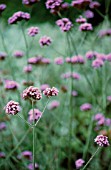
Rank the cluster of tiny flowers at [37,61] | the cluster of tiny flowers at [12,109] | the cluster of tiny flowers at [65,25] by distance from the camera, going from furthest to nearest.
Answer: the cluster of tiny flowers at [37,61] → the cluster of tiny flowers at [65,25] → the cluster of tiny flowers at [12,109]

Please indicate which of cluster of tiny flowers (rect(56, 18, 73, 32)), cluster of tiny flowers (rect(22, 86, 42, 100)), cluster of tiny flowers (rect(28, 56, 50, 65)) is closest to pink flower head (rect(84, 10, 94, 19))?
cluster of tiny flowers (rect(28, 56, 50, 65))

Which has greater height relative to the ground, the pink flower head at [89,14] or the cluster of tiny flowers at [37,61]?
the pink flower head at [89,14]

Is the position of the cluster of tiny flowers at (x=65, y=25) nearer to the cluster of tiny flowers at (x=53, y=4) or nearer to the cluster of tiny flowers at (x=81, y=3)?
the cluster of tiny flowers at (x=53, y=4)

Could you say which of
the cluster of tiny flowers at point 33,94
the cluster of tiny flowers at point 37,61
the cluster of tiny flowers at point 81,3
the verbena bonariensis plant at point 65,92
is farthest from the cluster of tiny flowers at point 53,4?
the cluster of tiny flowers at point 33,94

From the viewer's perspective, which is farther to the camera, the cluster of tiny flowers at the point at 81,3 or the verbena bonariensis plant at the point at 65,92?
the cluster of tiny flowers at the point at 81,3

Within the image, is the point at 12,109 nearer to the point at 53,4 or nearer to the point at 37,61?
the point at 53,4

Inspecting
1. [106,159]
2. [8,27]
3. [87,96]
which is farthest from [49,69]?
[106,159]

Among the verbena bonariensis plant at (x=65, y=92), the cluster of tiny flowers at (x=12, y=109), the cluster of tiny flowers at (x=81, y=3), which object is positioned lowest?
the verbena bonariensis plant at (x=65, y=92)

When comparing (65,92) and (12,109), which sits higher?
(12,109)

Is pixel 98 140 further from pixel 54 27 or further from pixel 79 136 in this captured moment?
pixel 54 27

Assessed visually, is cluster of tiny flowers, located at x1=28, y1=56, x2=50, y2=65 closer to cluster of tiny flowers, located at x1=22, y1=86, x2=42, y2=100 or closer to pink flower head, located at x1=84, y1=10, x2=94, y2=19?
pink flower head, located at x1=84, y1=10, x2=94, y2=19

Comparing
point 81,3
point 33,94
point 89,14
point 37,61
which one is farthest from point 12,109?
point 89,14
